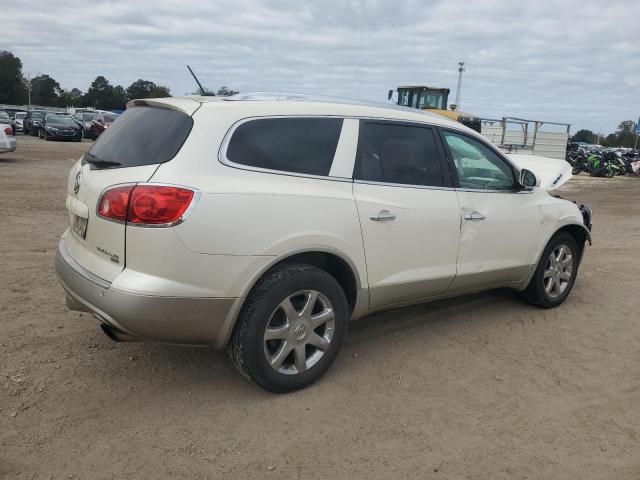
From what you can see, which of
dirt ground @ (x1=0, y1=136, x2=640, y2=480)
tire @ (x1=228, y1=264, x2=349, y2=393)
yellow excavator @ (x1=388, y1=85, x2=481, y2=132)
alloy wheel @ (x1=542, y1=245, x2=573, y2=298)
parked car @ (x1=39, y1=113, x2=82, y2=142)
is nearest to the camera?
dirt ground @ (x1=0, y1=136, x2=640, y2=480)

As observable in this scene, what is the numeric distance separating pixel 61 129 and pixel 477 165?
27.8m

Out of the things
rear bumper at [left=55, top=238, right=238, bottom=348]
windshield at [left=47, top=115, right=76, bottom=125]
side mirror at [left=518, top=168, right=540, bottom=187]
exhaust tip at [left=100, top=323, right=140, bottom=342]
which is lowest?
exhaust tip at [left=100, top=323, right=140, bottom=342]

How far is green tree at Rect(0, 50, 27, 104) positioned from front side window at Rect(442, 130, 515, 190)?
103921 millimetres

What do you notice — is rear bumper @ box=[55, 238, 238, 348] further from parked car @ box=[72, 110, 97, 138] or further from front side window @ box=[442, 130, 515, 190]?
parked car @ box=[72, 110, 97, 138]

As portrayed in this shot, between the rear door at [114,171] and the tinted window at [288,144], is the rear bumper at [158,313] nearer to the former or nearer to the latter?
the rear door at [114,171]

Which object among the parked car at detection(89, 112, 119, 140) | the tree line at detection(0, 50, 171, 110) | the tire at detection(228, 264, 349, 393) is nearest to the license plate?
the tire at detection(228, 264, 349, 393)

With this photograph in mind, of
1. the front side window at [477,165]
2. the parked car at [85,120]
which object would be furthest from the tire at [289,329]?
the parked car at [85,120]

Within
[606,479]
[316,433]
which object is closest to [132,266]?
[316,433]

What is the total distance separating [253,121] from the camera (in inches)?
132

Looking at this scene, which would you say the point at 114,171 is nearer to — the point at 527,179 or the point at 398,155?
the point at 398,155

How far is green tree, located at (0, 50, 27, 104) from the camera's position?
301 feet

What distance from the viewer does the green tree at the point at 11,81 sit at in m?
91.9

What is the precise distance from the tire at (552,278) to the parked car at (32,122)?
103ft

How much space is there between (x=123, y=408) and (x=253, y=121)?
182 centimetres
